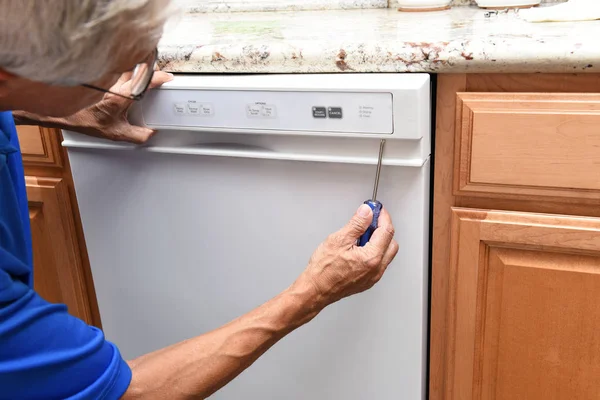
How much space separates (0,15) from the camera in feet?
1.41

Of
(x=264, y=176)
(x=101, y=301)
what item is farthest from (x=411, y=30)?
(x=101, y=301)

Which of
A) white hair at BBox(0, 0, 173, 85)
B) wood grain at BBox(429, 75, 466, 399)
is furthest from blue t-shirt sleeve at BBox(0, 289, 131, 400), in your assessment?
wood grain at BBox(429, 75, 466, 399)

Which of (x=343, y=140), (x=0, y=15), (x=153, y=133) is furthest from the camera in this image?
(x=153, y=133)

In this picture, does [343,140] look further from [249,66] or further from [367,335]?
[367,335]

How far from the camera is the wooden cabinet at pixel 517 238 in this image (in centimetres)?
68

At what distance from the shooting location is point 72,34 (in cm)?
45

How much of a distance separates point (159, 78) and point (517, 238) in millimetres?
503

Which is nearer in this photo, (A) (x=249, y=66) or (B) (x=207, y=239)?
(A) (x=249, y=66)

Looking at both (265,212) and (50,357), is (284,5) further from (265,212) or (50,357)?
(50,357)

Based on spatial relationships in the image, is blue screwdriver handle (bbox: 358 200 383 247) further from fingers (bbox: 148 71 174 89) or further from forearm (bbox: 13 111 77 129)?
forearm (bbox: 13 111 77 129)

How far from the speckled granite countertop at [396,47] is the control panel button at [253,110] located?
0.06 m

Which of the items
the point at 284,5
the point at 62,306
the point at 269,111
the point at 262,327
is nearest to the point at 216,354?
the point at 262,327

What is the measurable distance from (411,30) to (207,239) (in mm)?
416

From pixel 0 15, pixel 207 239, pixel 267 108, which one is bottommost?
pixel 207 239
